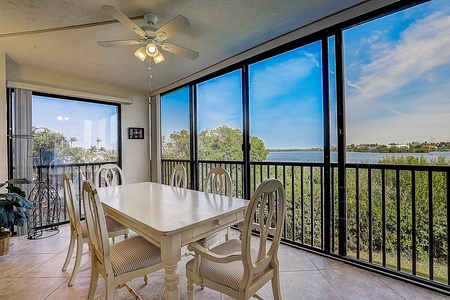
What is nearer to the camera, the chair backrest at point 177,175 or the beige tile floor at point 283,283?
the beige tile floor at point 283,283

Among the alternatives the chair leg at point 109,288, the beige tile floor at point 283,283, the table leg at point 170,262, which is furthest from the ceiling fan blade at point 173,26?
the beige tile floor at point 283,283

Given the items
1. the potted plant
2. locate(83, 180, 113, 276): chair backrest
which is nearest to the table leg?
locate(83, 180, 113, 276): chair backrest

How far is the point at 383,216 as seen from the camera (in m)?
2.06

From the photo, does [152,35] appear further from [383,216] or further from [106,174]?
[383,216]

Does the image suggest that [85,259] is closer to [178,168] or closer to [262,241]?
[178,168]

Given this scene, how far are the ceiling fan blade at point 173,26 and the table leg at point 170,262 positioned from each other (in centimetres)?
162

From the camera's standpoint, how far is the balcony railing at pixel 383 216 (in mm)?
1786

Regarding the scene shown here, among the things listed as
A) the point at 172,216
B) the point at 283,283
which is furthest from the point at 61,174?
the point at 283,283

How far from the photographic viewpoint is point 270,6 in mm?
2008

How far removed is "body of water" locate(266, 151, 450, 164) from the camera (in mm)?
1780

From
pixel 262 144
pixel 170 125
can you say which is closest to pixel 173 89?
pixel 170 125

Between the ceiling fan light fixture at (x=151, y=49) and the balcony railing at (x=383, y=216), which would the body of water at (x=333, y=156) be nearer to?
the balcony railing at (x=383, y=216)

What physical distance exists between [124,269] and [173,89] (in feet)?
11.8

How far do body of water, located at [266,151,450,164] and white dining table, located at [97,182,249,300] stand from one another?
3.70 ft
